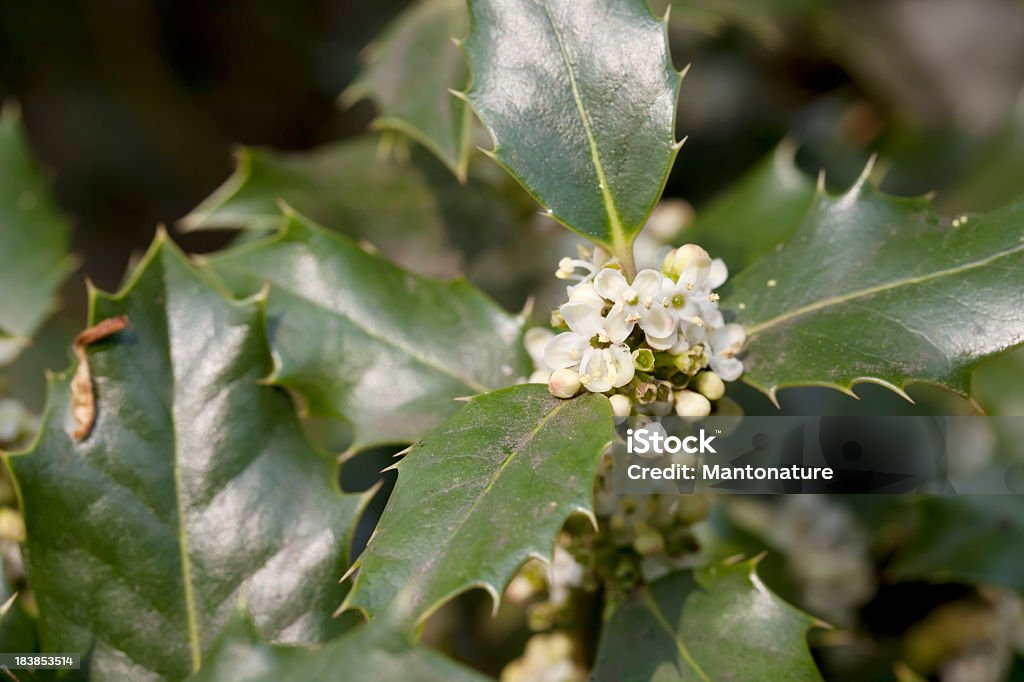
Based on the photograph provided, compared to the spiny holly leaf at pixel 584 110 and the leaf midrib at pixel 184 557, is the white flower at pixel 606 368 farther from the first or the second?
the leaf midrib at pixel 184 557

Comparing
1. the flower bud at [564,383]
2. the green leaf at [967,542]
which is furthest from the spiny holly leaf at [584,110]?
the green leaf at [967,542]

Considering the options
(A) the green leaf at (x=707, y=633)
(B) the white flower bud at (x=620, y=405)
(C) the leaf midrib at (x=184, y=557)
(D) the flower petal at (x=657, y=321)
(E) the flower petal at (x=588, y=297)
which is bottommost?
(A) the green leaf at (x=707, y=633)

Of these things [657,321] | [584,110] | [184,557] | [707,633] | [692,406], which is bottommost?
[707,633]

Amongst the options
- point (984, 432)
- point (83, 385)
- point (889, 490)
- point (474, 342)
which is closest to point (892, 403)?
point (984, 432)

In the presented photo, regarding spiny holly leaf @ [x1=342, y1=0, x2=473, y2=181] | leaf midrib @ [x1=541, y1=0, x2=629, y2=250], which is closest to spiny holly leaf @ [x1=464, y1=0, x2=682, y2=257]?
leaf midrib @ [x1=541, y1=0, x2=629, y2=250]

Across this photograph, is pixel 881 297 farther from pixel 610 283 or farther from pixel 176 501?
pixel 176 501

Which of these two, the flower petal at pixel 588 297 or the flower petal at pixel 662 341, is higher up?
the flower petal at pixel 588 297

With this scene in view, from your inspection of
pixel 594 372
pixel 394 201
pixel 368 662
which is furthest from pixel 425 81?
pixel 368 662
